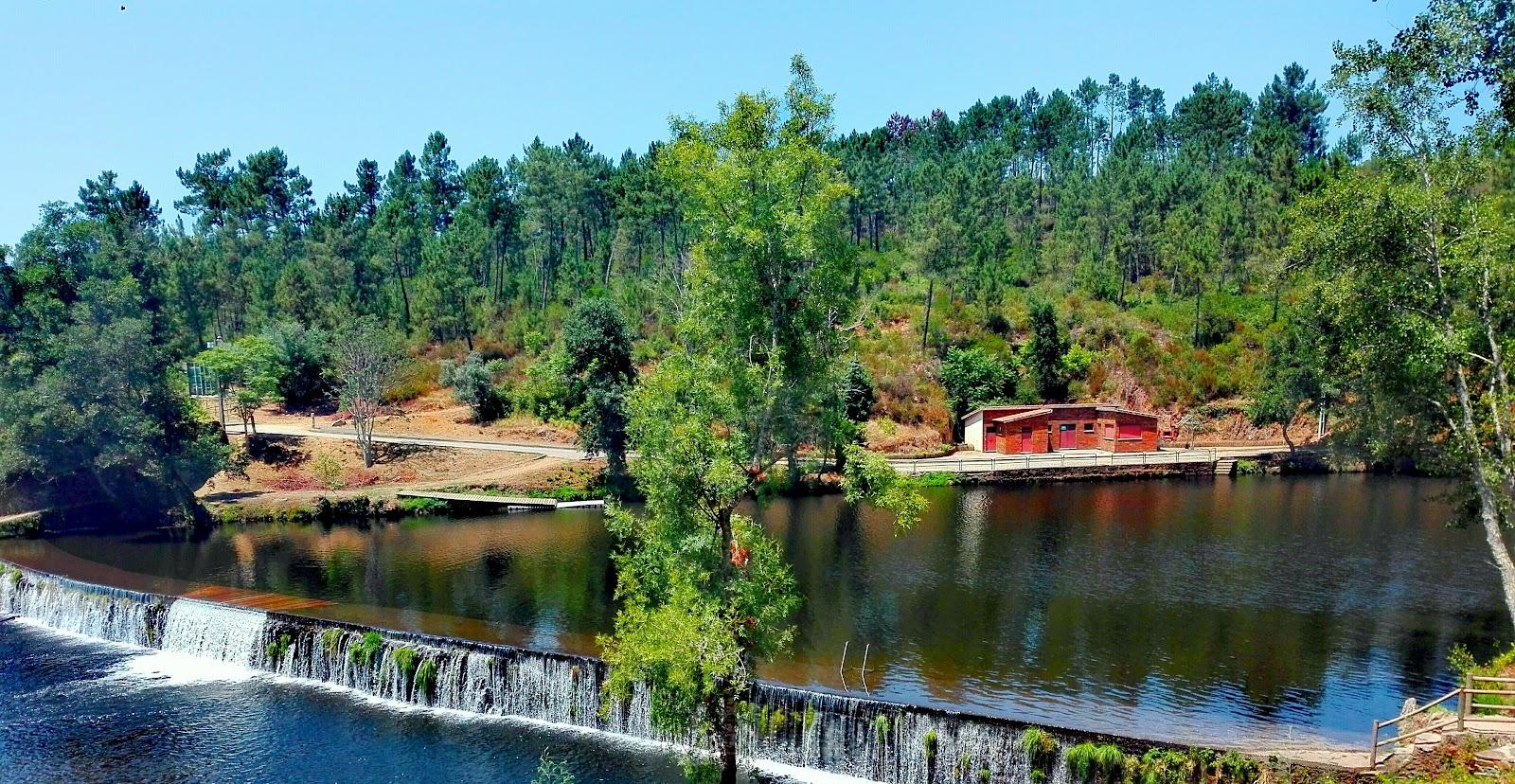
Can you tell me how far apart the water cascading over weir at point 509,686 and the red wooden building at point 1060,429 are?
47.4m

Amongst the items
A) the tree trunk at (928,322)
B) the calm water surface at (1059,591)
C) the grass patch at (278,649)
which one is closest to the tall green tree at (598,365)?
the calm water surface at (1059,591)

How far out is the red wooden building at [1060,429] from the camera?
234 ft

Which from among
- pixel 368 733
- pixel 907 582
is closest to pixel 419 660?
pixel 368 733

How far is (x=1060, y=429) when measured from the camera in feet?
238

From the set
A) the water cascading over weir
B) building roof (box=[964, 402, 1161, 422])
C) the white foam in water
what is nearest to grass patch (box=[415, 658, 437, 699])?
the water cascading over weir

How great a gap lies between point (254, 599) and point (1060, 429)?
54.5 metres

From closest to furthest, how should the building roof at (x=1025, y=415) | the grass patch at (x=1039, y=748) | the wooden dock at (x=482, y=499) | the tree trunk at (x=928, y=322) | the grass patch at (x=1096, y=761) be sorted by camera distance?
the grass patch at (x=1096, y=761), the grass patch at (x=1039, y=748), the wooden dock at (x=482, y=499), the building roof at (x=1025, y=415), the tree trunk at (x=928, y=322)

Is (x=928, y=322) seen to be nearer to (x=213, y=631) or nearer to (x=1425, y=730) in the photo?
(x=213, y=631)

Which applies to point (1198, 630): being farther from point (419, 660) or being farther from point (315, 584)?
point (315, 584)

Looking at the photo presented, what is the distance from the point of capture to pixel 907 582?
40.1m

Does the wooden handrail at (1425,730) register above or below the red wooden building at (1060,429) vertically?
below

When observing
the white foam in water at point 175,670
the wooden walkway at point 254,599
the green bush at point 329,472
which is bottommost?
the white foam in water at point 175,670

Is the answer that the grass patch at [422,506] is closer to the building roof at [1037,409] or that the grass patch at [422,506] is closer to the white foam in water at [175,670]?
the white foam in water at [175,670]

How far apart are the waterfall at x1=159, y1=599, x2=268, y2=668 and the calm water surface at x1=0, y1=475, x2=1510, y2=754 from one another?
3.20 meters
